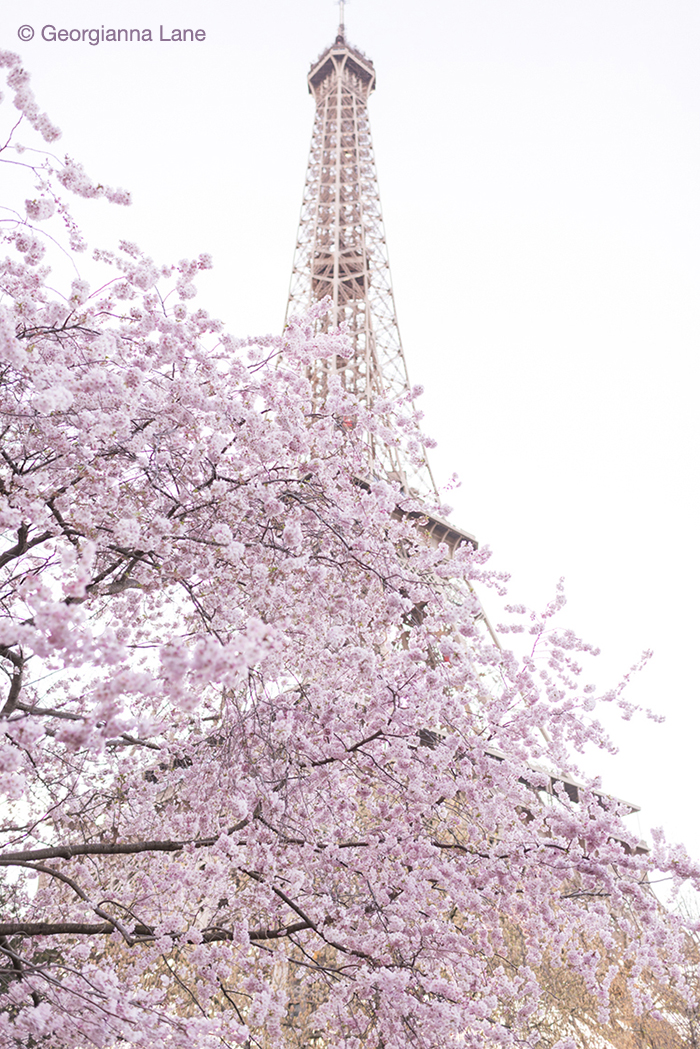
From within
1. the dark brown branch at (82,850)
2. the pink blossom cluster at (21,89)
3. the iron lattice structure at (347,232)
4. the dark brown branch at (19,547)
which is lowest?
the dark brown branch at (82,850)

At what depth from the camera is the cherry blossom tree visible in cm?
362

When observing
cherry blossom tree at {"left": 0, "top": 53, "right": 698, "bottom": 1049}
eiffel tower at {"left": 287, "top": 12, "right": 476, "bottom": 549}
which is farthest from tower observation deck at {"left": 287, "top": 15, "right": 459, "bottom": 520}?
cherry blossom tree at {"left": 0, "top": 53, "right": 698, "bottom": 1049}

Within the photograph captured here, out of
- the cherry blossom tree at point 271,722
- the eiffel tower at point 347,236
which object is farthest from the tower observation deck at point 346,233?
the cherry blossom tree at point 271,722

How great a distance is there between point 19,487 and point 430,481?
15.0 m

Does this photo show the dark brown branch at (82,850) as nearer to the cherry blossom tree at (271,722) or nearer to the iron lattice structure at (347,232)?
the cherry blossom tree at (271,722)

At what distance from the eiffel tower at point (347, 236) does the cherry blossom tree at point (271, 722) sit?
11.2 meters

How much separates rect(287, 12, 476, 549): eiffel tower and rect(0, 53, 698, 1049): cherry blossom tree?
36.6 ft

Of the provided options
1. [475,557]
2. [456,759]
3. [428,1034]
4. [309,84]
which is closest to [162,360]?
[475,557]

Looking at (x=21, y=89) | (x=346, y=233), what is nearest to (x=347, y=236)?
(x=346, y=233)

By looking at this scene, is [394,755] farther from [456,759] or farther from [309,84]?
[309,84]

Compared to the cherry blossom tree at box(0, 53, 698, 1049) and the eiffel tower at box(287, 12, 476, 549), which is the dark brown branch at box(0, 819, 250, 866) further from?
the eiffel tower at box(287, 12, 476, 549)

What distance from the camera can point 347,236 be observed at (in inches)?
957

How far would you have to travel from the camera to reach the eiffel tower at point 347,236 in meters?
20.1

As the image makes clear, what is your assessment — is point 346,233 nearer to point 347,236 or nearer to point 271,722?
point 347,236
